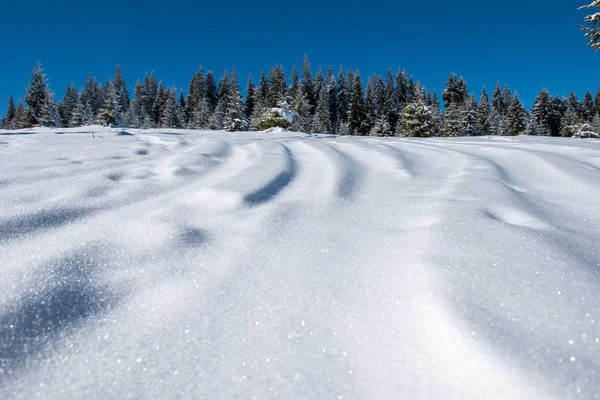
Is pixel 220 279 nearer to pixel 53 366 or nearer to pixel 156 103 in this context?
pixel 53 366

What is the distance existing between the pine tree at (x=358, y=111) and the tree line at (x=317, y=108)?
0.40 ft

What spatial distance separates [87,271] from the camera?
0.95 metres

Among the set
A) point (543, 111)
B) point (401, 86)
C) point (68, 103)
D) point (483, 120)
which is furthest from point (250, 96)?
point (543, 111)

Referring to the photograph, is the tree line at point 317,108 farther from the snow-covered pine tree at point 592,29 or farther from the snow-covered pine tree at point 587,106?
the snow-covered pine tree at point 592,29

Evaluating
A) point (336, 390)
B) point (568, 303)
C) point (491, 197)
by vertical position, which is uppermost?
point (491, 197)

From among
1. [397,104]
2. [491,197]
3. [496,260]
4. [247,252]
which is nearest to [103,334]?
[247,252]

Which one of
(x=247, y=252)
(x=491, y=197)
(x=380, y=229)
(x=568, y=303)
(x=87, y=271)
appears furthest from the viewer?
(x=491, y=197)

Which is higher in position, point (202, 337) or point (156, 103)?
point (156, 103)

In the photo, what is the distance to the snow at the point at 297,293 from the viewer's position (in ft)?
2.03

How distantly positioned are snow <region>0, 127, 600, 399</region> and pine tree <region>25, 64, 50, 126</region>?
34.7 meters

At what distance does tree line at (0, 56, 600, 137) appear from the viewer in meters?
25.0

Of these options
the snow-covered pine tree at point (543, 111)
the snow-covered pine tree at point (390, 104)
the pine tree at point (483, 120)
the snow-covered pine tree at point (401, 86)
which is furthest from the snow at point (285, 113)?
the snow-covered pine tree at point (401, 86)

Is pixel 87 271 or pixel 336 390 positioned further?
pixel 87 271

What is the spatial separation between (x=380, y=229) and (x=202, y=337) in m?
0.80
